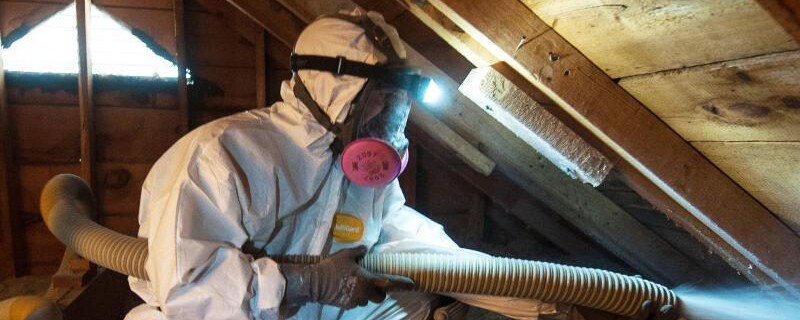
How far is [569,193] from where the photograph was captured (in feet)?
7.05

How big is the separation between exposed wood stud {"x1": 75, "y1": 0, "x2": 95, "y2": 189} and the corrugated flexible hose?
152 centimetres

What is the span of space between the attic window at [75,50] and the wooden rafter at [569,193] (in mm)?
1061

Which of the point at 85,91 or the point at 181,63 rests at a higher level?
the point at 181,63

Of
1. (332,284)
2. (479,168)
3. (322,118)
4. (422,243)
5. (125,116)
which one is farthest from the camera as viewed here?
(125,116)

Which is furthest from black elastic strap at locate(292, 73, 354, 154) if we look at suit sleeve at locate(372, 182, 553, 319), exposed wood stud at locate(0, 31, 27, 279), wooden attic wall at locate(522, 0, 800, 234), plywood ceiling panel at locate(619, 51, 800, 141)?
exposed wood stud at locate(0, 31, 27, 279)

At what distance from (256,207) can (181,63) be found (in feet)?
5.95

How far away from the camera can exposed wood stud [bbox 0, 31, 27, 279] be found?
2.74 metres

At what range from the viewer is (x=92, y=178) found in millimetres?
2857

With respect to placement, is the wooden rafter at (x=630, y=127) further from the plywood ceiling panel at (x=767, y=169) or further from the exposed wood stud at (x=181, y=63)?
the exposed wood stud at (x=181, y=63)

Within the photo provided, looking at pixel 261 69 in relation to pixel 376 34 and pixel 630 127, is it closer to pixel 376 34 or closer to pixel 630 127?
pixel 376 34

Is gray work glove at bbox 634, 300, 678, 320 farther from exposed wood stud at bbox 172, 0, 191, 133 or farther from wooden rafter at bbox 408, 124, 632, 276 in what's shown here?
exposed wood stud at bbox 172, 0, 191, 133

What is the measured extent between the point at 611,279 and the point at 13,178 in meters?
3.23

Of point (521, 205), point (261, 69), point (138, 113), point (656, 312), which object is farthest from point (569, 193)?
point (138, 113)

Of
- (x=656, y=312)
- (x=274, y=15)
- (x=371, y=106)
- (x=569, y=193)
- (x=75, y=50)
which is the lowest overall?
(x=656, y=312)
